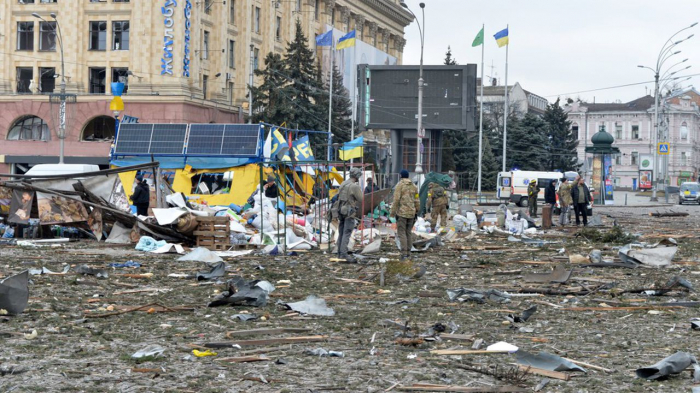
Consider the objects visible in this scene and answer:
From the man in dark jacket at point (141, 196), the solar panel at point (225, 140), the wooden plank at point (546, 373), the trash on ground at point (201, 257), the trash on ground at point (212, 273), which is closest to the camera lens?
the wooden plank at point (546, 373)

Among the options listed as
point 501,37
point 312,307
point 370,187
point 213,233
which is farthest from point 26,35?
point 312,307

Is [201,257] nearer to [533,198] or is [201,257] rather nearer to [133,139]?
[133,139]

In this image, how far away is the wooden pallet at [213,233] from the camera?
21.4 metres

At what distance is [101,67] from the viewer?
59.2 m

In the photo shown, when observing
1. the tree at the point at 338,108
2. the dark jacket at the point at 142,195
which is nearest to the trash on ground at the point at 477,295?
the dark jacket at the point at 142,195

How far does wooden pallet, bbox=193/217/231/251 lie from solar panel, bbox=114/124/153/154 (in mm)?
12515

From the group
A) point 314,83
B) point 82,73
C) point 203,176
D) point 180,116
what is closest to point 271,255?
point 203,176

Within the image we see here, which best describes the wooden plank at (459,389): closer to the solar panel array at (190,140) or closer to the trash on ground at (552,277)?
the trash on ground at (552,277)

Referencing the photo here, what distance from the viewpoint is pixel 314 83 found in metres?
68.7

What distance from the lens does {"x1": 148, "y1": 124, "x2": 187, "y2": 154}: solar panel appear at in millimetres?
33406

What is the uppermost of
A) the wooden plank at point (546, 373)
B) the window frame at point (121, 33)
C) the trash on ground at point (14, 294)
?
the window frame at point (121, 33)

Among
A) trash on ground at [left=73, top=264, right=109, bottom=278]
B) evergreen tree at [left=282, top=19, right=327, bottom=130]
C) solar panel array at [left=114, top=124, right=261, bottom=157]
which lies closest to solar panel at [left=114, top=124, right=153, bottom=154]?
solar panel array at [left=114, top=124, right=261, bottom=157]

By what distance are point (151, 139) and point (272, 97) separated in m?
31.6

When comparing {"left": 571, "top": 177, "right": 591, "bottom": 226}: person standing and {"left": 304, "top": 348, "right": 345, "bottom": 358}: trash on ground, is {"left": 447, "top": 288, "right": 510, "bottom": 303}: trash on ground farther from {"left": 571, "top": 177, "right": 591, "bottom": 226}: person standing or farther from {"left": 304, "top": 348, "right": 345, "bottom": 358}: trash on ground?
{"left": 571, "top": 177, "right": 591, "bottom": 226}: person standing
